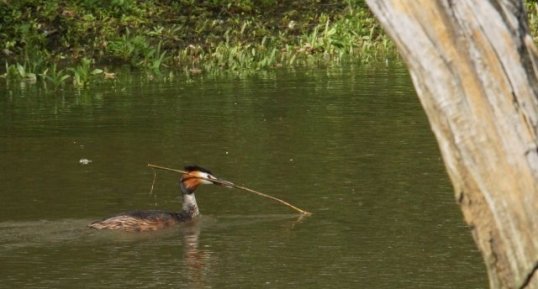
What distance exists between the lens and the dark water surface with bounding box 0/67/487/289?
9.47 metres

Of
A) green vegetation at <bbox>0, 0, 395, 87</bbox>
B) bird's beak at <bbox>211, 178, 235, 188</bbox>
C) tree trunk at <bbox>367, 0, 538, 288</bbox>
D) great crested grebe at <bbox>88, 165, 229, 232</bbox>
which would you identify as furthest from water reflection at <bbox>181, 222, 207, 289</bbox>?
green vegetation at <bbox>0, 0, 395, 87</bbox>

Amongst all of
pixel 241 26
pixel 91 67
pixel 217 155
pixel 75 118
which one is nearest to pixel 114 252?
pixel 217 155

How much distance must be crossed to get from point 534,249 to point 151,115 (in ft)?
35.3

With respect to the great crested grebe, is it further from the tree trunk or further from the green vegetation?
the green vegetation

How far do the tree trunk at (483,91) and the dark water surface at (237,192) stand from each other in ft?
12.3

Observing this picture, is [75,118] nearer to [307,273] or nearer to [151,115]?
[151,115]

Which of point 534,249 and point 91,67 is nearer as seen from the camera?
point 534,249

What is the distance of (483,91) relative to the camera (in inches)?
200

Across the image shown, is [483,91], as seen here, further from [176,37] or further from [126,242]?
[176,37]

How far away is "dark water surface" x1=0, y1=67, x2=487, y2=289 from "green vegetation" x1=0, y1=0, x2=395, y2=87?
Answer: 5.14 ft

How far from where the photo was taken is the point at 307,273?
367 inches

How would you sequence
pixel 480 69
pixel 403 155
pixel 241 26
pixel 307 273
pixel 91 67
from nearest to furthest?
pixel 480 69 < pixel 307 273 < pixel 403 155 < pixel 91 67 < pixel 241 26

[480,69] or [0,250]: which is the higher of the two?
[480,69]

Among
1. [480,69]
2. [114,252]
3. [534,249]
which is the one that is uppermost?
[480,69]
